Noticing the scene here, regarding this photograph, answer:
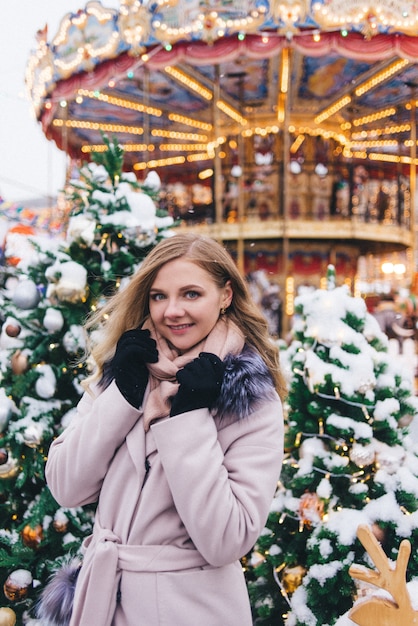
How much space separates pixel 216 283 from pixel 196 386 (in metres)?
0.37

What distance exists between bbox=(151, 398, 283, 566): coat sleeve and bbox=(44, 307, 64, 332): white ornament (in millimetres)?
1483

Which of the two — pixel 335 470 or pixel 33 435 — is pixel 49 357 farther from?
pixel 335 470

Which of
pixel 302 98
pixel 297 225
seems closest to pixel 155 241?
pixel 297 225

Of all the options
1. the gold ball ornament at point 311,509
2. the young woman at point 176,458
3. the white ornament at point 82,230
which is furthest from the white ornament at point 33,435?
the gold ball ornament at point 311,509

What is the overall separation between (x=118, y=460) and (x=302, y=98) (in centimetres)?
1110

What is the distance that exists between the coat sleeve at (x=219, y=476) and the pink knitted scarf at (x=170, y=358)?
0.10 meters

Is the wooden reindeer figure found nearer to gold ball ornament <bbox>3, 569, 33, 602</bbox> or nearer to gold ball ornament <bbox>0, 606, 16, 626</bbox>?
gold ball ornament <bbox>3, 569, 33, 602</bbox>

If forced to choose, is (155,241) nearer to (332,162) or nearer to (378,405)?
(378,405)

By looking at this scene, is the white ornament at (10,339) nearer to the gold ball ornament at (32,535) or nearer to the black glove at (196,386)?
the gold ball ornament at (32,535)

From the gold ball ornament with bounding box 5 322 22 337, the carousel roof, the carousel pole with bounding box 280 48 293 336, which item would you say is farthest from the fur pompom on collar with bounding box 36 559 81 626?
the carousel pole with bounding box 280 48 293 336

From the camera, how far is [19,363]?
2.88m

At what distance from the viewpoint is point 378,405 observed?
262 centimetres

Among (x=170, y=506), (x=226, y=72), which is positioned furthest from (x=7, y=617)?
(x=226, y=72)

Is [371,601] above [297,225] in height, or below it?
below
